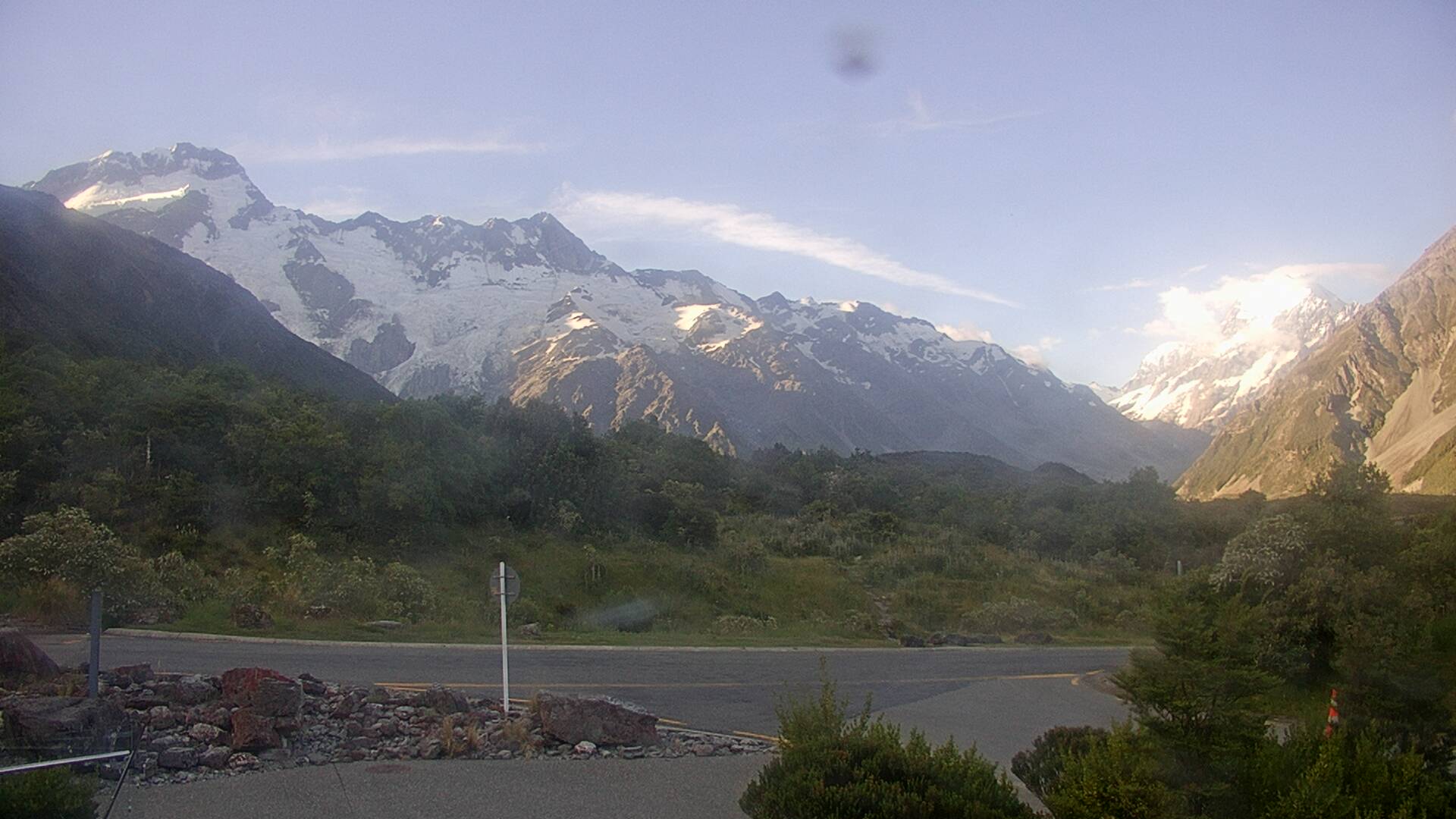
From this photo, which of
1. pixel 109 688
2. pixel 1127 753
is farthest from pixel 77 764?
pixel 1127 753

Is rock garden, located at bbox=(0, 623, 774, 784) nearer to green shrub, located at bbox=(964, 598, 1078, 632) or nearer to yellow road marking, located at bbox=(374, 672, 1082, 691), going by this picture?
yellow road marking, located at bbox=(374, 672, 1082, 691)

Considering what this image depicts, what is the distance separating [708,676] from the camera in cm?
1539

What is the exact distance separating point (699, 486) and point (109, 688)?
42361 millimetres

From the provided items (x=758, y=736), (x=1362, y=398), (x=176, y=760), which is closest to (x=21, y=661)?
(x=176, y=760)

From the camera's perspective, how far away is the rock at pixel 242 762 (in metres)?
8.43

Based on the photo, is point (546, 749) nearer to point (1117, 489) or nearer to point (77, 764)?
point (77, 764)

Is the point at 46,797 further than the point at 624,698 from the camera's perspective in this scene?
No

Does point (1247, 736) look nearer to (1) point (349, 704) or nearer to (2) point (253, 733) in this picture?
(2) point (253, 733)

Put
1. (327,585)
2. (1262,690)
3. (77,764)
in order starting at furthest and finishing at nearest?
(327,585)
(77,764)
(1262,690)

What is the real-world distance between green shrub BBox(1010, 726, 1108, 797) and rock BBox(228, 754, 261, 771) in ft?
21.3

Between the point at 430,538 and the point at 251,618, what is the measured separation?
58.3 feet

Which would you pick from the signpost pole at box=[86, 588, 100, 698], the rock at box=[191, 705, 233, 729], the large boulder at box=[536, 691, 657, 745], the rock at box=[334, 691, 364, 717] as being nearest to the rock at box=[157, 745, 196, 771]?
the rock at box=[191, 705, 233, 729]

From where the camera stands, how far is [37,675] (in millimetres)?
9664

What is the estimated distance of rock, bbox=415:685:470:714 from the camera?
10289mm
